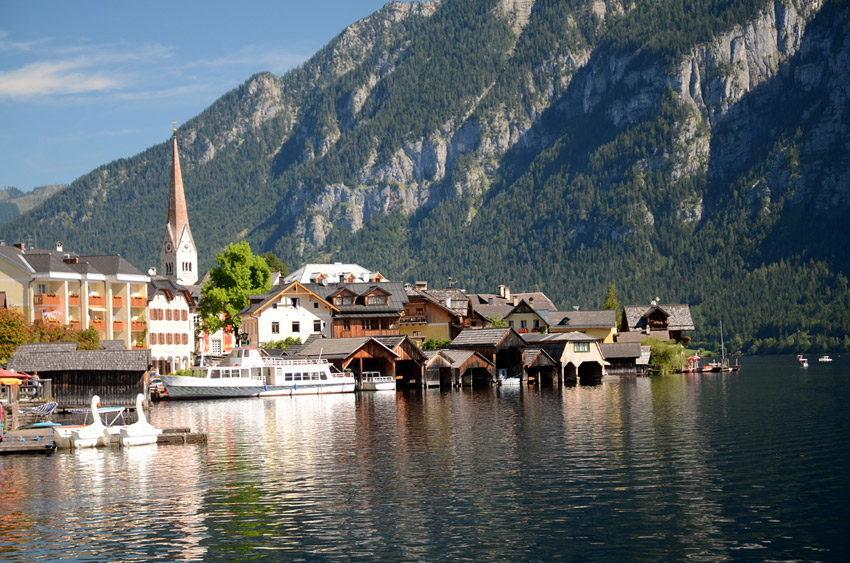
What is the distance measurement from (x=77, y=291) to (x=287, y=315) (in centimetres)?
2525

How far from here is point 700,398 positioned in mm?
91688

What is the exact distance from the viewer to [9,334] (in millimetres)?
86812

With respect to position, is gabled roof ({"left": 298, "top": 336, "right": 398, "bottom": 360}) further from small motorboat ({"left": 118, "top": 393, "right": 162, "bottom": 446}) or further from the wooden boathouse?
small motorboat ({"left": 118, "top": 393, "right": 162, "bottom": 446})

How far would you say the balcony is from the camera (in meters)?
115

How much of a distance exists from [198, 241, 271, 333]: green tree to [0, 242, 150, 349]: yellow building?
7728mm

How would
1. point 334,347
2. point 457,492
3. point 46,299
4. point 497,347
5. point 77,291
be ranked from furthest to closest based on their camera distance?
point 497,347 < point 334,347 < point 77,291 < point 46,299 < point 457,492

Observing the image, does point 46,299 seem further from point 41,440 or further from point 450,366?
point 41,440

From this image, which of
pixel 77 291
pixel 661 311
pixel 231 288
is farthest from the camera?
pixel 661 311

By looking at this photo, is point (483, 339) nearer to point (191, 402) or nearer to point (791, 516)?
point (191, 402)

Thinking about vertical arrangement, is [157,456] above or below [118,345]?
below

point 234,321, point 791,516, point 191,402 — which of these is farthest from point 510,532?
point 234,321

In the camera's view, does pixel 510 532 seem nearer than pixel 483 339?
Yes

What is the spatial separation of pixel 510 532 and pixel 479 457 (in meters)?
16.9

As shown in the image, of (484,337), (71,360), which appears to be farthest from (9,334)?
(484,337)
